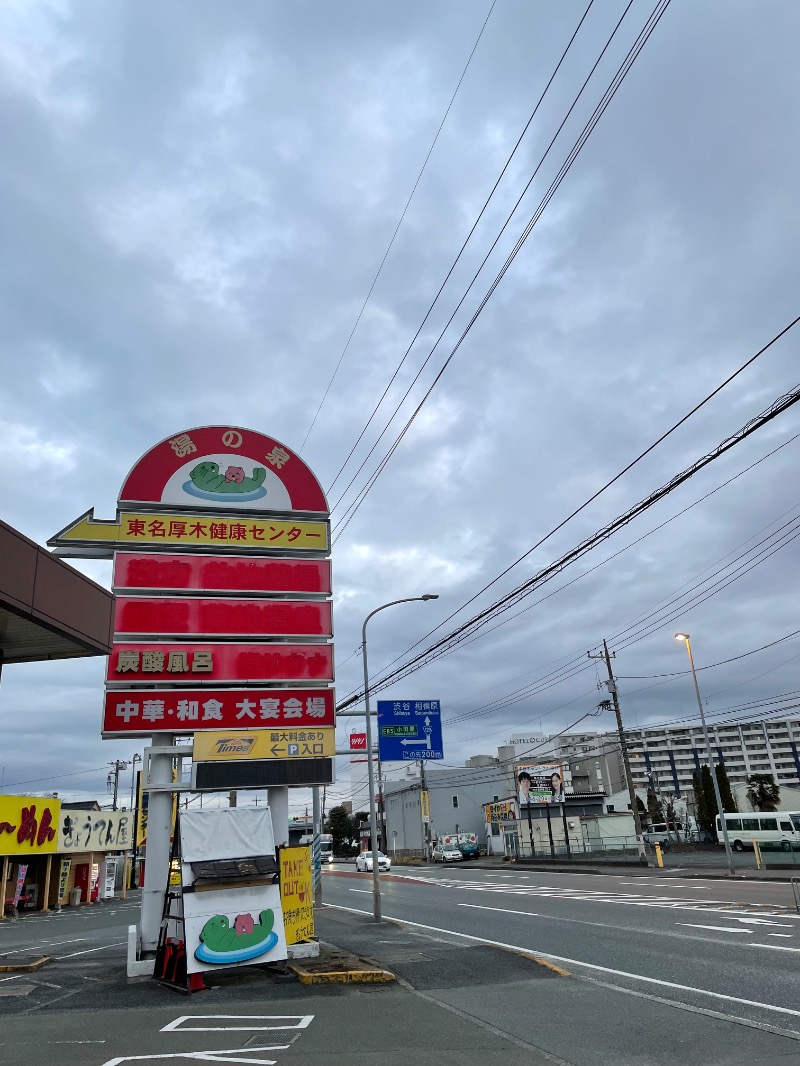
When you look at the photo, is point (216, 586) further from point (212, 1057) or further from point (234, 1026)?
point (212, 1057)

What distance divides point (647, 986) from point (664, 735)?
7192 inches

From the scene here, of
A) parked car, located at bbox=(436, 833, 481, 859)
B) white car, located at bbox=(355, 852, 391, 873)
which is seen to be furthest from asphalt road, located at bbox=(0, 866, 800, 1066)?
parked car, located at bbox=(436, 833, 481, 859)

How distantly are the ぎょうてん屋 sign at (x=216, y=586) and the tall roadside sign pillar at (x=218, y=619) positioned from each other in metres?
0.02

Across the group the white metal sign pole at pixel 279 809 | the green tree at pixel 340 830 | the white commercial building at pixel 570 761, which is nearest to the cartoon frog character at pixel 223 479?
the white metal sign pole at pixel 279 809

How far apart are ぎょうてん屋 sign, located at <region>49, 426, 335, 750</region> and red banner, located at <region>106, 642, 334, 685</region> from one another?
2 cm

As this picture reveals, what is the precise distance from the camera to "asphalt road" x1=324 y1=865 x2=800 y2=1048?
1074 centimetres

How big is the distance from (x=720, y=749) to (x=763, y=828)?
137 meters

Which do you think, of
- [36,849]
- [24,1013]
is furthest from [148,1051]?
[36,849]

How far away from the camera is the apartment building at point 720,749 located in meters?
171

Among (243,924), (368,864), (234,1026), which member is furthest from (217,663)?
(368,864)

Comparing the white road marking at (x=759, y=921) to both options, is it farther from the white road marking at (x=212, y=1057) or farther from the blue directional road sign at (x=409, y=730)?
the white road marking at (x=212, y=1057)

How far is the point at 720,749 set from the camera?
17062 cm

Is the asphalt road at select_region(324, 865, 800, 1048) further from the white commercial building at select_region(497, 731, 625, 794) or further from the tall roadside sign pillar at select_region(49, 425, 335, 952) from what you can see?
the white commercial building at select_region(497, 731, 625, 794)

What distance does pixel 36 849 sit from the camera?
117 ft
